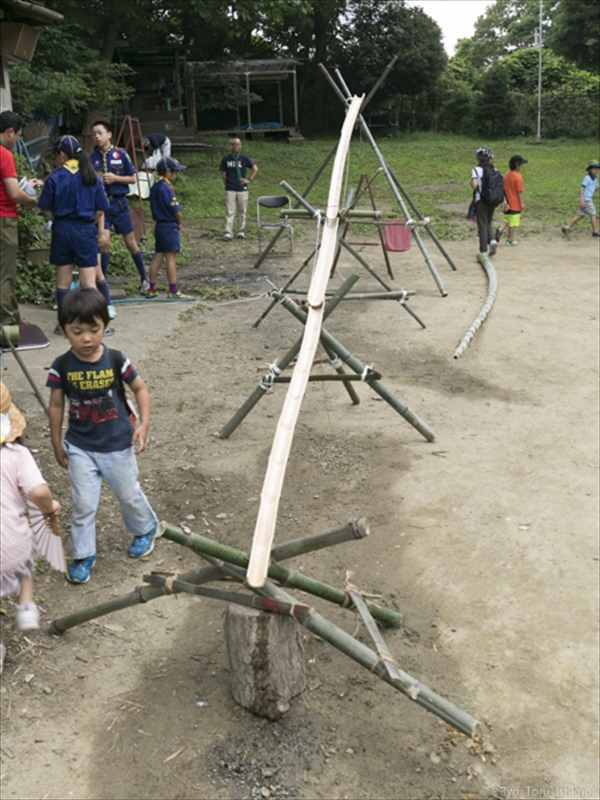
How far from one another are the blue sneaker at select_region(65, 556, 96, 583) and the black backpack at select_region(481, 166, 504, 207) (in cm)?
885

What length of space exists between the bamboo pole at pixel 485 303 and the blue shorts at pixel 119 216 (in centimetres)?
379

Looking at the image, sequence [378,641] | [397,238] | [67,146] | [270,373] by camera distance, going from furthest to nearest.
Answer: [397,238] < [67,146] < [270,373] < [378,641]

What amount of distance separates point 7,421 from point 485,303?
22.3ft

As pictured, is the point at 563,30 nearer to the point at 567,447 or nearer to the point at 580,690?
the point at 567,447

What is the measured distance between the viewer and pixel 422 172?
69.6 feet

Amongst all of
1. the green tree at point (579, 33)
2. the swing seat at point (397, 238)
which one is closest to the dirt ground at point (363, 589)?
the swing seat at point (397, 238)

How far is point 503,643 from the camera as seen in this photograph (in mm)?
3535

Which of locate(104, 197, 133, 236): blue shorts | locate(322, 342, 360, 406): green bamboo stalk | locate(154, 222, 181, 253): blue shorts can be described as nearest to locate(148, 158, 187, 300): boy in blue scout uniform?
locate(154, 222, 181, 253): blue shorts

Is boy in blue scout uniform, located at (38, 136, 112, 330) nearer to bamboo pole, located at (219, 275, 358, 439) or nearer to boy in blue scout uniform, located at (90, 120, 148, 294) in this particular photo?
boy in blue scout uniform, located at (90, 120, 148, 294)

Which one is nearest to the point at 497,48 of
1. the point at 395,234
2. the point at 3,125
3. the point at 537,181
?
the point at 537,181

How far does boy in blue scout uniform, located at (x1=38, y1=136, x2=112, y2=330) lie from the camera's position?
6359mm

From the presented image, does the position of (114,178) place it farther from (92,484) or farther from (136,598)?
(136,598)

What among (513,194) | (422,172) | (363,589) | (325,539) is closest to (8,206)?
(363,589)

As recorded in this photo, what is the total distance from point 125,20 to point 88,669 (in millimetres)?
18646
